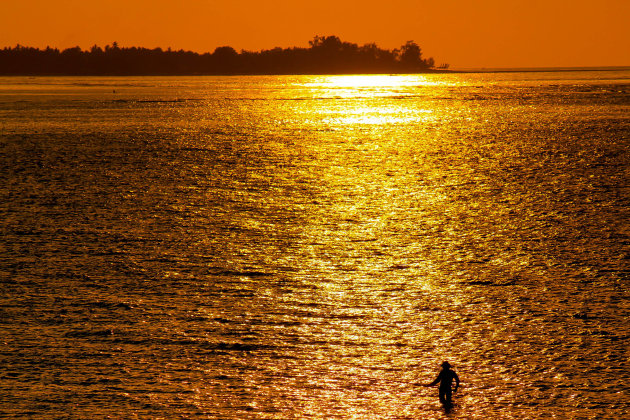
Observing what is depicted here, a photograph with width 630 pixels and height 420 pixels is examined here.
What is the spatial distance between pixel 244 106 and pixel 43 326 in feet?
169

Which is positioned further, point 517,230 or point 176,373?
point 517,230

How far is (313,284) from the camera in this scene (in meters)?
14.7

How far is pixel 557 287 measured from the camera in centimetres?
1444

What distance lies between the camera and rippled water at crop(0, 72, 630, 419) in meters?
10.4

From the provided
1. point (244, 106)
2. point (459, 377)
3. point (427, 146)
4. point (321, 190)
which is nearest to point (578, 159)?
point (427, 146)

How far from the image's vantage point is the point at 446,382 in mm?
9766

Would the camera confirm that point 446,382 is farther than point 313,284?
No

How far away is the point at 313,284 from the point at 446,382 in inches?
205

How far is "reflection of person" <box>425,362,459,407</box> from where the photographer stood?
9758 mm

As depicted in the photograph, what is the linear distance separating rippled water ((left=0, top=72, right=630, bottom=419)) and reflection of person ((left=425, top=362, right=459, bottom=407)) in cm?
18

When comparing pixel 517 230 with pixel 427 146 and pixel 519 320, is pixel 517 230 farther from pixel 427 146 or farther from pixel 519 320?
pixel 427 146

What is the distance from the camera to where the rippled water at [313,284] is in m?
10.4

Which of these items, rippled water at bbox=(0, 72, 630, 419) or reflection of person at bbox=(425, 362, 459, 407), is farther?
rippled water at bbox=(0, 72, 630, 419)

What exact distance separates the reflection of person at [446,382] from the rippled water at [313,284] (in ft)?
0.57
